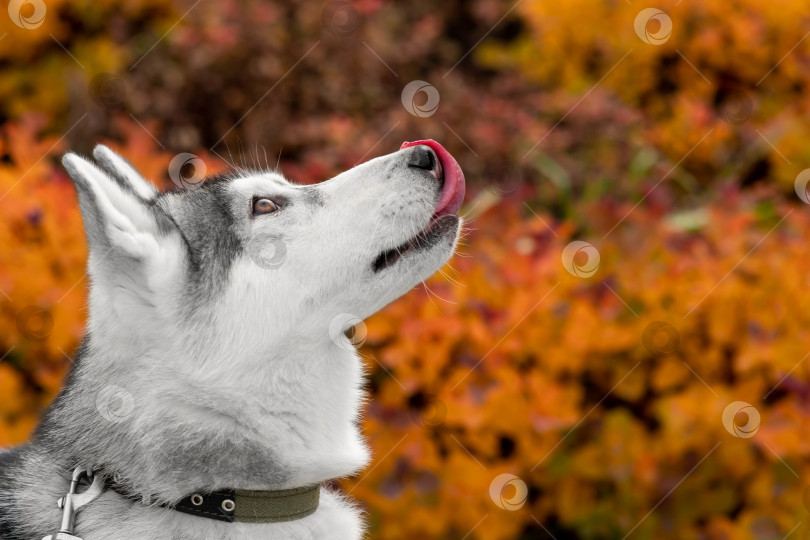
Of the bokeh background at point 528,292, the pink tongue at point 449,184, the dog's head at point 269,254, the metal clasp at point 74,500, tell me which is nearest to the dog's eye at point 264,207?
the dog's head at point 269,254

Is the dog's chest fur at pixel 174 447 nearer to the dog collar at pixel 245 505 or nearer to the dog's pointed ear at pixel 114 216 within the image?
the dog collar at pixel 245 505

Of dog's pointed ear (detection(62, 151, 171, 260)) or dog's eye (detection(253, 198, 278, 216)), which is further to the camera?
dog's eye (detection(253, 198, 278, 216))

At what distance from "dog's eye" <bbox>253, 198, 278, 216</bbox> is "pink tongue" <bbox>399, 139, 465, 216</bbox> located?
502 millimetres

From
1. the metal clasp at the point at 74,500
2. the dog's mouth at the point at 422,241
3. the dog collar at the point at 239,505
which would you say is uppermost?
the dog's mouth at the point at 422,241

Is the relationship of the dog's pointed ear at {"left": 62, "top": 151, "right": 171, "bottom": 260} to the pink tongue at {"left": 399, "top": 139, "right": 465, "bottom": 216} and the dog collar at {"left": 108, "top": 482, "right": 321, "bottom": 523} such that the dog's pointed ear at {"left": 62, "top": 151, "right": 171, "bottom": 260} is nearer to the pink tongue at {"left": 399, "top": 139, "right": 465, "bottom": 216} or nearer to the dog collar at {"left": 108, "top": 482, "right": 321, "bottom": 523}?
the dog collar at {"left": 108, "top": 482, "right": 321, "bottom": 523}

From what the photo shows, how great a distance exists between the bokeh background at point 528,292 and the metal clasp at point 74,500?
4.06 ft

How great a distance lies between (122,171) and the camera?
2.78 m

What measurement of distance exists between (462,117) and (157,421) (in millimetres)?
4359

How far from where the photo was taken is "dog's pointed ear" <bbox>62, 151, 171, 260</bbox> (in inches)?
85.6

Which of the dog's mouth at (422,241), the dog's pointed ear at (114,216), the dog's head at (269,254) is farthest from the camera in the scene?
the dog's mouth at (422,241)

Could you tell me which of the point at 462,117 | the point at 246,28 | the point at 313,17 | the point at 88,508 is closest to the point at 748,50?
the point at 462,117

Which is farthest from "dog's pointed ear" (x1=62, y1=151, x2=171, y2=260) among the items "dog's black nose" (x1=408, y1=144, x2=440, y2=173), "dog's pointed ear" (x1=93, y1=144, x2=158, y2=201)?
"dog's black nose" (x1=408, y1=144, x2=440, y2=173)

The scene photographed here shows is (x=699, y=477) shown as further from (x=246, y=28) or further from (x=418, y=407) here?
(x=246, y=28)

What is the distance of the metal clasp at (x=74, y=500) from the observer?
7.58 ft
